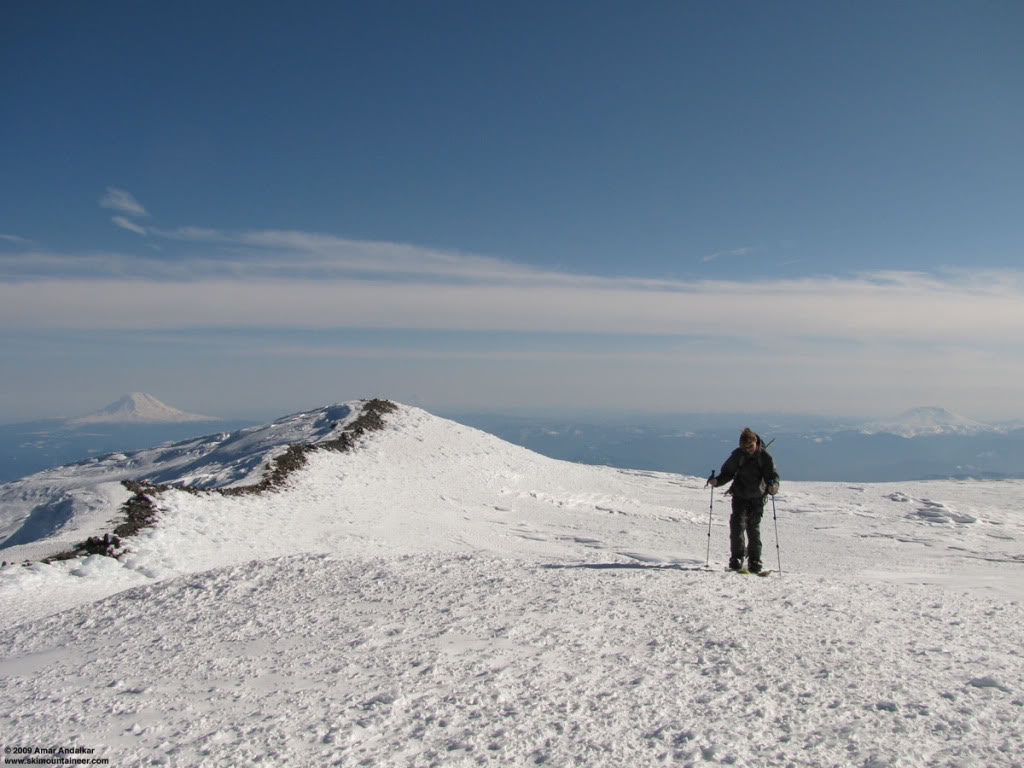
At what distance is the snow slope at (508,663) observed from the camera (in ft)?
15.6

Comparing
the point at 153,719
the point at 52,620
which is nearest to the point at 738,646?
the point at 153,719

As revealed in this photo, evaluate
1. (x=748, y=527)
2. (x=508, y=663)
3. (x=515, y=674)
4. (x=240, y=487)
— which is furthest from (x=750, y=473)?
(x=240, y=487)

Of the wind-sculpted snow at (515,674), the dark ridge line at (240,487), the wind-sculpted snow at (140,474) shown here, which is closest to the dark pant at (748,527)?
the wind-sculpted snow at (515,674)

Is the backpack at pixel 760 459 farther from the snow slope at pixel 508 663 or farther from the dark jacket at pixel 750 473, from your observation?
the snow slope at pixel 508 663

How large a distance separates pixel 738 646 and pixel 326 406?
117ft

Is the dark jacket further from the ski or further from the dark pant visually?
the ski

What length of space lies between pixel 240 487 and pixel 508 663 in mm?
18030

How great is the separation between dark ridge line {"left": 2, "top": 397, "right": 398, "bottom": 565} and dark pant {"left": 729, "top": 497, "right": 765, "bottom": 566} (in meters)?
13.2

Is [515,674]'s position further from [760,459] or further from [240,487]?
[240,487]

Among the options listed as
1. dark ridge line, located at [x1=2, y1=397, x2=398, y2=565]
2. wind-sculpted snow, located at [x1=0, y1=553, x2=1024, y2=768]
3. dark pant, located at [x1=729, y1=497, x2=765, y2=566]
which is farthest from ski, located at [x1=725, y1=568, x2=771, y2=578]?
dark ridge line, located at [x1=2, y1=397, x2=398, y2=565]

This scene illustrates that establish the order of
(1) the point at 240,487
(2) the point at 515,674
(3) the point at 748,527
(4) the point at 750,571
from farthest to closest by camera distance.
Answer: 1. (1) the point at 240,487
2. (3) the point at 748,527
3. (4) the point at 750,571
4. (2) the point at 515,674

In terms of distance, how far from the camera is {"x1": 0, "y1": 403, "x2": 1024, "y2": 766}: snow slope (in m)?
4.77

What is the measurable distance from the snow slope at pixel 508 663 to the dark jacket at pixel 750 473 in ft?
5.61

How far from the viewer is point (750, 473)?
448 inches
